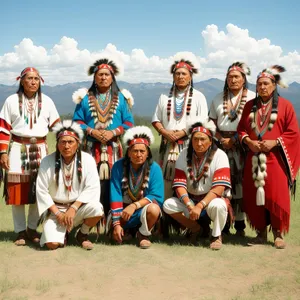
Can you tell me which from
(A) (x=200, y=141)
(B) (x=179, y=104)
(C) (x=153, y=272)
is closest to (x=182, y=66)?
(B) (x=179, y=104)

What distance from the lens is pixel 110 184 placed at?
4.86 m

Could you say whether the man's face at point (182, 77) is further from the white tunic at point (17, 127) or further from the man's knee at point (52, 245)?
the man's knee at point (52, 245)

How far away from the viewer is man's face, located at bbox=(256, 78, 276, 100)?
462cm

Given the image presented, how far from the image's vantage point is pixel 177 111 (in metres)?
5.18

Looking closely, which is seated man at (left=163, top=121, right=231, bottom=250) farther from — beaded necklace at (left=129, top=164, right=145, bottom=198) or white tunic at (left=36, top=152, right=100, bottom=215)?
white tunic at (left=36, top=152, right=100, bottom=215)

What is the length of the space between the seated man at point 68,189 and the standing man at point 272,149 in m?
1.70

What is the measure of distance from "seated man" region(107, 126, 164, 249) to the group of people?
1 centimetres

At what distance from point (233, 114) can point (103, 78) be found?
1539mm

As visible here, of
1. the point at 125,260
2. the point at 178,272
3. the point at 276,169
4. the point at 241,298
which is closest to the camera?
the point at 241,298

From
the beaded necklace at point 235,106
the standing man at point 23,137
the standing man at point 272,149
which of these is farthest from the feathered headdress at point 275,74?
the standing man at point 23,137

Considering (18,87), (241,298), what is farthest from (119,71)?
(241,298)

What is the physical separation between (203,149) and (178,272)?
1.38m

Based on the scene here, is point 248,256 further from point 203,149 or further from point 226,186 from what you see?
point 203,149

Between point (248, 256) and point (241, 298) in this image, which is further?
point (248, 256)
